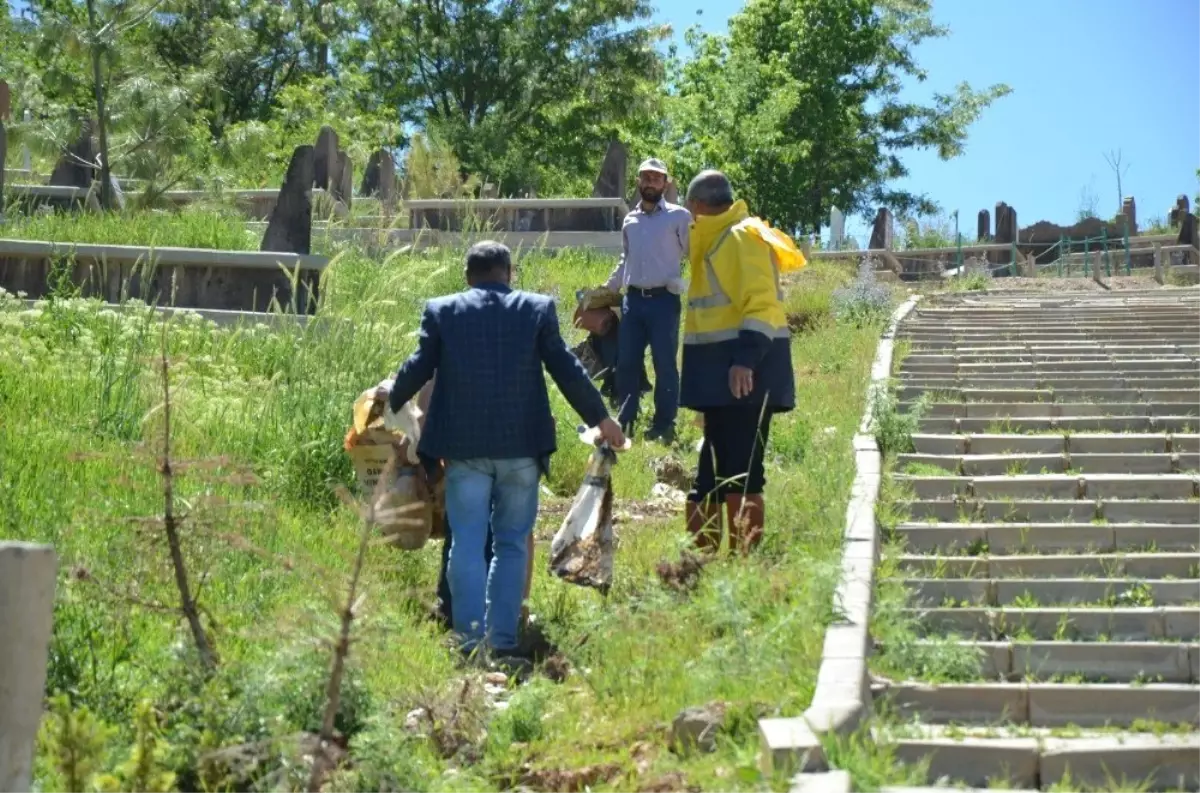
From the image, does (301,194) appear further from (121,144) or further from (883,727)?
(883,727)

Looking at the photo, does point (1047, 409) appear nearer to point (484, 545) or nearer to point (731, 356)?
point (731, 356)

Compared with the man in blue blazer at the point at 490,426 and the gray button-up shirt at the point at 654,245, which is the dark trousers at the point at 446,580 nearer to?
the man in blue blazer at the point at 490,426

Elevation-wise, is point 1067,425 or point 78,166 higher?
point 78,166

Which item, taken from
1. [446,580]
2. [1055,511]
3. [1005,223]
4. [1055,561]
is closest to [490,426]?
[446,580]

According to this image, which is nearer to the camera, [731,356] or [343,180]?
[731,356]

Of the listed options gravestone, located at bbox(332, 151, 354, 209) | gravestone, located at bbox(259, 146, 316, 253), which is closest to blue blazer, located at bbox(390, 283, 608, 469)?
gravestone, located at bbox(259, 146, 316, 253)

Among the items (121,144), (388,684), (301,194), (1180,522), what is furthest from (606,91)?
(388,684)

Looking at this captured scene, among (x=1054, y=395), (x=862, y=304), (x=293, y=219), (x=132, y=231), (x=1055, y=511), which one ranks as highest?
(x=293, y=219)

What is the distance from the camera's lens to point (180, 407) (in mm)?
9078

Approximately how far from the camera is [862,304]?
19.3 metres

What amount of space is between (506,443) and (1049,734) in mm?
2444

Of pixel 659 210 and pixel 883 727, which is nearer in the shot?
pixel 883 727

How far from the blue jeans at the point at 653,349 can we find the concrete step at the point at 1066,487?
87.6 inches

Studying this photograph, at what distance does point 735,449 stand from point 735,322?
1.99 ft
